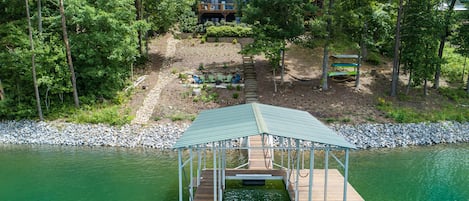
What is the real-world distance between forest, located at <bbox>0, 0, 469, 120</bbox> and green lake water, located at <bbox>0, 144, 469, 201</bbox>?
12.7ft

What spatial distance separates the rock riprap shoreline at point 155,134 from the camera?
21016 millimetres

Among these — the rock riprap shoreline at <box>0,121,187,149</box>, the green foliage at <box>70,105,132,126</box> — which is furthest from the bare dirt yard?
the rock riprap shoreline at <box>0,121,187,149</box>

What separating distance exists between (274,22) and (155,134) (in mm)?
9566

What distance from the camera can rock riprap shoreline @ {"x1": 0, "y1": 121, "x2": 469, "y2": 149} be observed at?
Answer: 2102cm

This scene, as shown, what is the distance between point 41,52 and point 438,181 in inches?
776

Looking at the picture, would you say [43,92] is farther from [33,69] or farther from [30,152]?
[30,152]

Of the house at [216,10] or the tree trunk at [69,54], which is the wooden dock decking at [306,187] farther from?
the house at [216,10]

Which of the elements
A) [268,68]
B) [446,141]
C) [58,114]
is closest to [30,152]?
[58,114]

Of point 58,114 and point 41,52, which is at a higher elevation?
point 41,52

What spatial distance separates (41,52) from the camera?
70.5 ft

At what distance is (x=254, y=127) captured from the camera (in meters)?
11.1

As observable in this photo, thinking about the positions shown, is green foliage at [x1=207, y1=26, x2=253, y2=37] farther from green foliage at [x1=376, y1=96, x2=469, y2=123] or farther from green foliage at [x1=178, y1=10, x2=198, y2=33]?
green foliage at [x1=376, y1=96, x2=469, y2=123]

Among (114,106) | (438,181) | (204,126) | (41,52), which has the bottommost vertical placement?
(438,181)

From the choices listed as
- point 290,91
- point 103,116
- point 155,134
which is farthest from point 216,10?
point 155,134
